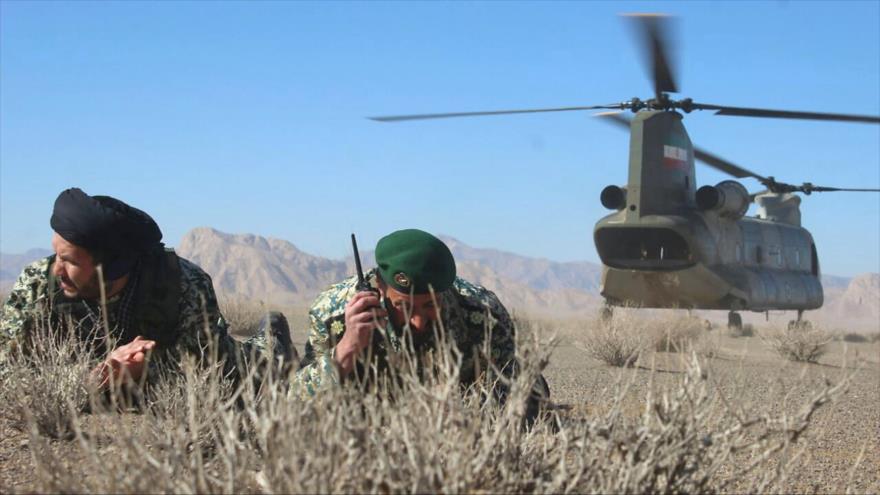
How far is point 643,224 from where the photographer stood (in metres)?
16.8

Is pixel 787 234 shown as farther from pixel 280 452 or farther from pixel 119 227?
pixel 280 452

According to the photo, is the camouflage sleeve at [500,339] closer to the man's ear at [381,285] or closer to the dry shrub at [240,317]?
the man's ear at [381,285]

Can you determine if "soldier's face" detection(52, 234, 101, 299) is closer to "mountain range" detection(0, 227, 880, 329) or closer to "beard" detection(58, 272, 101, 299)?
"beard" detection(58, 272, 101, 299)

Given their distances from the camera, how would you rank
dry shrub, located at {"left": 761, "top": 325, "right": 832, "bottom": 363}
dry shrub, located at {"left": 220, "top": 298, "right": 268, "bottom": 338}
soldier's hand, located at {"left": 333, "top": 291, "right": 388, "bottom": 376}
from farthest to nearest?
1. dry shrub, located at {"left": 220, "top": 298, "right": 268, "bottom": 338}
2. dry shrub, located at {"left": 761, "top": 325, "right": 832, "bottom": 363}
3. soldier's hand, located at {"left": 333, "top": 291, "right": 388, "bottom": 376}

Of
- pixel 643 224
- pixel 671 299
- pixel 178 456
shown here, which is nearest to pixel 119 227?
pixel 178 456

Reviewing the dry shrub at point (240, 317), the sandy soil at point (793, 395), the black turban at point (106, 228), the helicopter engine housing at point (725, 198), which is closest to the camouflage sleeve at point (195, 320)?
the black turban at point (106, 228)

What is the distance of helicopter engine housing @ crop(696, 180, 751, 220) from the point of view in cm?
1750

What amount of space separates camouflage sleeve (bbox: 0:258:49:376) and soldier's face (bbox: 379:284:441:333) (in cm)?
164

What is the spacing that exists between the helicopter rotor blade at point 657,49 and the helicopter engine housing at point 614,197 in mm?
1799

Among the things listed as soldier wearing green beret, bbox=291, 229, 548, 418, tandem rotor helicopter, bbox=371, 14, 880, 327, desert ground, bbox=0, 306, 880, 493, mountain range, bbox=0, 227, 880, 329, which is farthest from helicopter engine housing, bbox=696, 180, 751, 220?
mountain range, bbox=0, 227, 880, 329

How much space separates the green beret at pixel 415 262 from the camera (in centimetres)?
397

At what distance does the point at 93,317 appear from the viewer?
4727mm

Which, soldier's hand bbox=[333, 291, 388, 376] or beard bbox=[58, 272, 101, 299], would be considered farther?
beard bbox=[58, 272, 101, 299]

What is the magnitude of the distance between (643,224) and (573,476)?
14400 millimetres
